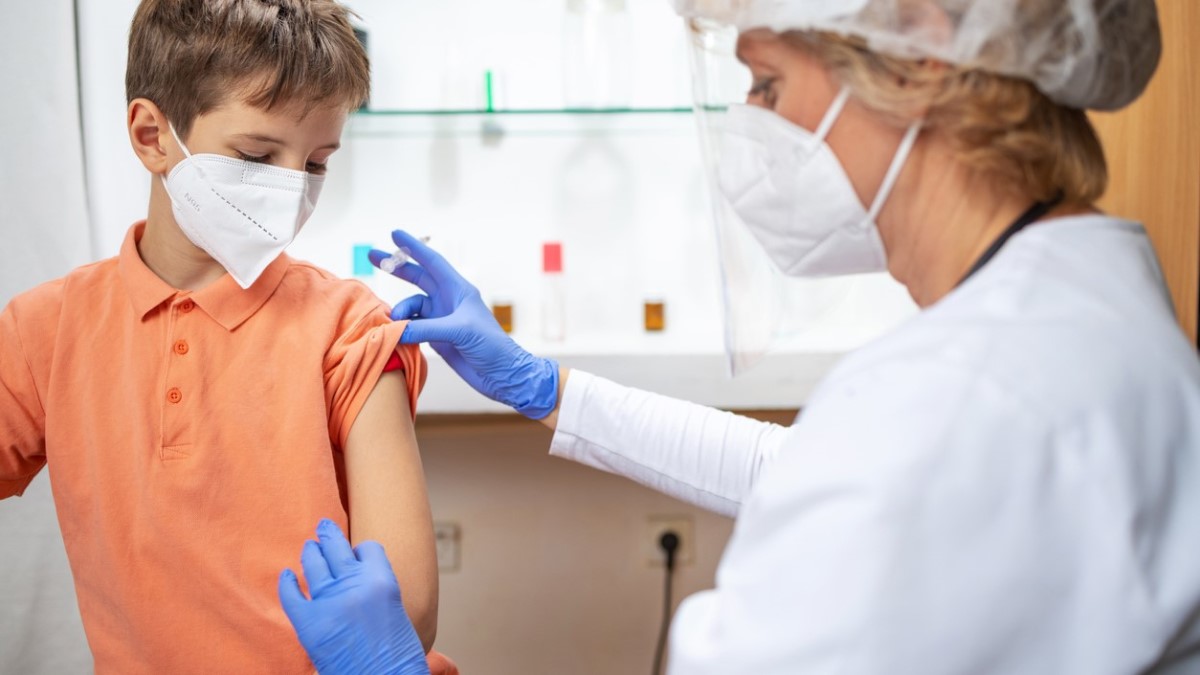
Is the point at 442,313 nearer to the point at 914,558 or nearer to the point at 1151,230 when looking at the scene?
the point at 914,558

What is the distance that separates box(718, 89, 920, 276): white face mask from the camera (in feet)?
2.63

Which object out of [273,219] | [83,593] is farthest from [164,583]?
[273,219]

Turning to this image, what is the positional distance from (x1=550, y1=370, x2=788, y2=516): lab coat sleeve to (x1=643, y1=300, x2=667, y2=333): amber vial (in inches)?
27.0

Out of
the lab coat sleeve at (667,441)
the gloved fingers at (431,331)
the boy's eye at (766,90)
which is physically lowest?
the lab coat sleeve at (667,441)

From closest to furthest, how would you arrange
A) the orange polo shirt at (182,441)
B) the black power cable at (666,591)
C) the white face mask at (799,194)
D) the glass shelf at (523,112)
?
1. the white face mask at (799,194)
2. the orange polo shirt at (182,441)
3. the glass shelf at (523,112)
4. the black power cable at (666,591)

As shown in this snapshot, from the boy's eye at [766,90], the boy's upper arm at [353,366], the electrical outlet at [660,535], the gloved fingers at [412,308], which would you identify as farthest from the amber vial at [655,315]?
the boy's eye at [766,90]

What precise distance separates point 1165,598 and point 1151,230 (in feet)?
2.50

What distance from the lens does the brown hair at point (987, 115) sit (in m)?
0.73

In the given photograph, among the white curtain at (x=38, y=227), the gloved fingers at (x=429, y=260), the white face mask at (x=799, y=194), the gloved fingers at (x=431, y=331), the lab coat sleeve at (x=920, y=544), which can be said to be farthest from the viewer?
the white curtain at (x=38, y=227)

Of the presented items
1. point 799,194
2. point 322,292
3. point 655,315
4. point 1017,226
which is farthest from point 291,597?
point 655,315

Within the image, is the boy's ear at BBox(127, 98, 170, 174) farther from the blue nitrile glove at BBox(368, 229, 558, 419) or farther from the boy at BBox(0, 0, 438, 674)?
the blue nitrile glove at BBox(368, 229, 558, 419)

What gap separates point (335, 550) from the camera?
941 mm

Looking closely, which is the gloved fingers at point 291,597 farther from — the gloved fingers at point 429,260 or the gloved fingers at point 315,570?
the gloved fingers at point 429,260

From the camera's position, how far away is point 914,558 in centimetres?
58
